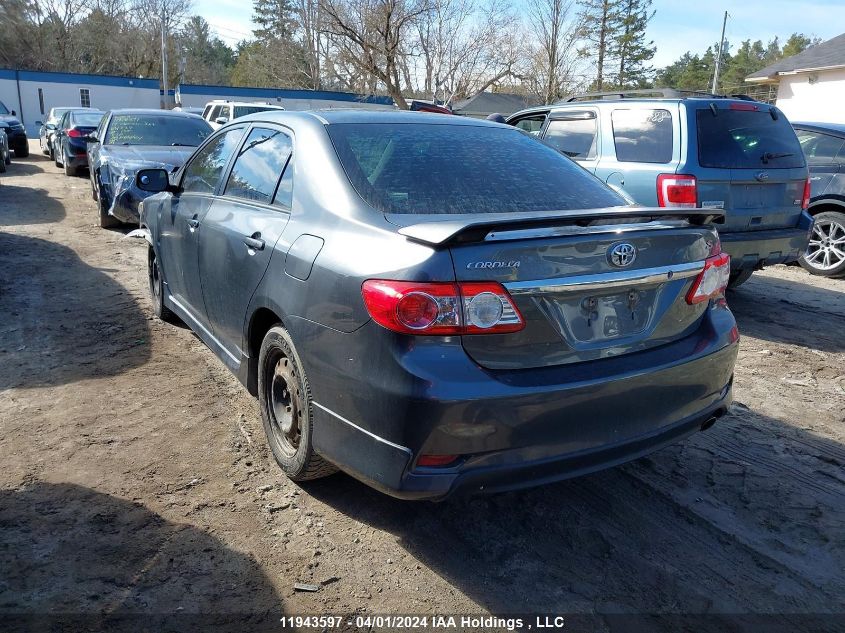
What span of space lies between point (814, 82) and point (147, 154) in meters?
30.2

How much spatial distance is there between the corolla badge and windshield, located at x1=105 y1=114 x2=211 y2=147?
360 inches

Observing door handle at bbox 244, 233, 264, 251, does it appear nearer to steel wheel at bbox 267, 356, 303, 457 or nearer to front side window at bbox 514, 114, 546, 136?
steel wheel at bbox 267, 356, 303, 457

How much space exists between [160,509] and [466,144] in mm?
2283

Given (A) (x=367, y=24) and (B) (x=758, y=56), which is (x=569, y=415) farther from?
(B) (x=758, y=56)

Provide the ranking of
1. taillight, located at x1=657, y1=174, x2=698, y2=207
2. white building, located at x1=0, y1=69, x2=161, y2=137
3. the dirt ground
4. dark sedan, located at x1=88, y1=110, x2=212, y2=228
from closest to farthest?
the dirt ground → taillight, located at x1=657, y1=174, x2=698, y2=207 → dark sedan, located at x1=88, y1=110, x2=212, y2=228 → white building, located at x1=0, y1=69, x2=161, y2=137

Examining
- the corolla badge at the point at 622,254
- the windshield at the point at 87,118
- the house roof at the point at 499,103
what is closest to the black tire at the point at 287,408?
the corolla badge at the point at 622,254

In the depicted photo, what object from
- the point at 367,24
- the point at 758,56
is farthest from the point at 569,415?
the point at 758,56

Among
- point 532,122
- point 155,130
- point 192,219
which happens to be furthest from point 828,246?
point 155,130

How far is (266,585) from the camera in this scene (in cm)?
263

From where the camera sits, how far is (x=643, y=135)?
20.7 feet

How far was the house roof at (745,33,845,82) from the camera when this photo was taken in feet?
93.7

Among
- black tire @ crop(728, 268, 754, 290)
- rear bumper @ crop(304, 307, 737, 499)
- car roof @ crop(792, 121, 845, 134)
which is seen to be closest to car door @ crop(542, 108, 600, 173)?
black tire @ crop(728, 268, 754, 290)

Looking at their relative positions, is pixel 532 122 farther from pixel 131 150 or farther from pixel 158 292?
pixel 158 292

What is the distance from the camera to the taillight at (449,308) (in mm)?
2357
